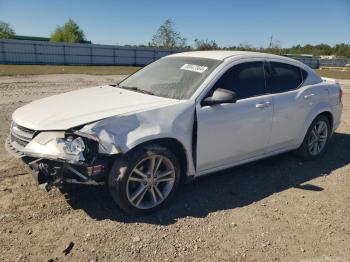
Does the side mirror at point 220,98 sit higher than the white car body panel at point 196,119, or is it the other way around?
the side mirror at point 220,98

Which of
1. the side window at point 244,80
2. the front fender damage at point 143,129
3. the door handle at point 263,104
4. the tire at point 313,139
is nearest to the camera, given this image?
the front fender damage at point 143,129

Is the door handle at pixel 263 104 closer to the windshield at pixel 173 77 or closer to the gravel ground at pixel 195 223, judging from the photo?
the windshield at pixel 173 77

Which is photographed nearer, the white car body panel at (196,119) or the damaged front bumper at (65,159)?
the damaged front bumper at (65,159)

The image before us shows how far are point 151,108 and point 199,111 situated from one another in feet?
1.88

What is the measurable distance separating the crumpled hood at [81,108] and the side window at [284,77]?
1.69 m

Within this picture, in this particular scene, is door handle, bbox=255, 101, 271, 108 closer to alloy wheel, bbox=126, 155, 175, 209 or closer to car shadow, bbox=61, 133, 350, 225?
car shadow, bbox=61, 133, 350, 225

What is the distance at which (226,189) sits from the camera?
182 inches

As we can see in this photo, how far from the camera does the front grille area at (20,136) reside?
365cm

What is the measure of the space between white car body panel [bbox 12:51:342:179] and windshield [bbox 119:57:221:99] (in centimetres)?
13

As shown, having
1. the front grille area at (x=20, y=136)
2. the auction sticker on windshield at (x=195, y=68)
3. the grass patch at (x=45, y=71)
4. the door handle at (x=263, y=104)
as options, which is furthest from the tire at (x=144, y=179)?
the grass patch at (x=45, y=71)

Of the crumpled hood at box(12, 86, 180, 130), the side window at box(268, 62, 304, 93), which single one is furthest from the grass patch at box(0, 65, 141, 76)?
the side window at box(268, 62, 304, 93)

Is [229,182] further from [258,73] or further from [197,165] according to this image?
[258,73]

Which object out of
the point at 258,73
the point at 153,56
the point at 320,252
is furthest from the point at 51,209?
the point at 153,56

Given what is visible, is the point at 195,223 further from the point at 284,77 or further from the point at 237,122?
the point at 284,77
